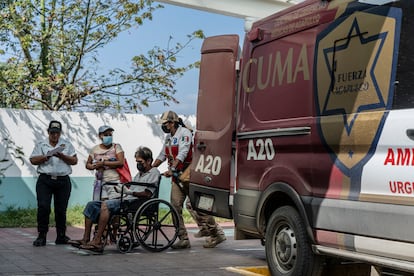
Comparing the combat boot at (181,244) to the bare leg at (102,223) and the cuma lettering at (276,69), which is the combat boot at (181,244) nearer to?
the bare leg at (102,223)

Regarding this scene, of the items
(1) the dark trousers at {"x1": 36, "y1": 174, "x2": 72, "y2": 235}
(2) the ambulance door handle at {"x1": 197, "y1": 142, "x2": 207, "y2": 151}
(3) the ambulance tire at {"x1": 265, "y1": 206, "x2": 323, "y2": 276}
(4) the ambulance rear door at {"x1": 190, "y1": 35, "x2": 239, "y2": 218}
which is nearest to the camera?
(3) the ambulance tire at {"x1": 265, "y1": 206, "x2": 323, "y2": 276}

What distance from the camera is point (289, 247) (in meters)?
5.80

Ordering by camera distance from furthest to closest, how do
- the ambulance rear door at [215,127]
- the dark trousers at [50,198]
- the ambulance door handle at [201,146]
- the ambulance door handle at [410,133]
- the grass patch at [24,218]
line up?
the grass patch at [24,218] → the dark trousers at [50,198] → the ambulance door handle at [201,146] → the ambulance rear door at [215,127] → the ambulance door handle at [410,133]

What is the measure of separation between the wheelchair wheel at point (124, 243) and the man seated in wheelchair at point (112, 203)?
228 millimetres

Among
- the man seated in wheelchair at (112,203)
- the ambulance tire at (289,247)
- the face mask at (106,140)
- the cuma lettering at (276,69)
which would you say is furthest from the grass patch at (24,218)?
the ambulance tire at (289,247)

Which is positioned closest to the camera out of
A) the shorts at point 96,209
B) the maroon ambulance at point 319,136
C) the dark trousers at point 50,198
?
the maroon ambulance at point 319,136

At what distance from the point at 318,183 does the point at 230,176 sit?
1664 mm

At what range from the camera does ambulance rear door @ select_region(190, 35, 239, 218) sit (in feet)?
23.1

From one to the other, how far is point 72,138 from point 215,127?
6524 mm

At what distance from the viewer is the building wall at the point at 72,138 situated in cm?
1238

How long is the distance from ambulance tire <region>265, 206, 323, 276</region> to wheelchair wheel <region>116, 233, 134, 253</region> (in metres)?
2.71

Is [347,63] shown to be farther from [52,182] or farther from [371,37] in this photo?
[52,182]

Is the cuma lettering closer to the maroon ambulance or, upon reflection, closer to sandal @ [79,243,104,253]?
the maroon ambulance

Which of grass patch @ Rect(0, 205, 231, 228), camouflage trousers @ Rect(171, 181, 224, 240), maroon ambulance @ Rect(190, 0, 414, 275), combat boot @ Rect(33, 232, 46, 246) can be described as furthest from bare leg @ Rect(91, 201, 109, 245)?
grass patch @ Rect(0, 205, 231, 228)
